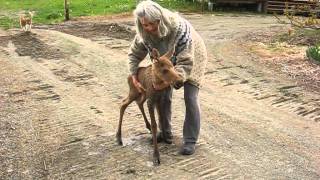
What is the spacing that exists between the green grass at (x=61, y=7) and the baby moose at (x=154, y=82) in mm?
14095

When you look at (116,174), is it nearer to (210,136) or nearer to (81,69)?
(210,136)

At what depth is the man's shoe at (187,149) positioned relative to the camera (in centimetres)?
612

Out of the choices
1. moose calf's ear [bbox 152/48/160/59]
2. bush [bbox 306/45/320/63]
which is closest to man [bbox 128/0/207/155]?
moose calf's ear [bbox 152/48/160/59]

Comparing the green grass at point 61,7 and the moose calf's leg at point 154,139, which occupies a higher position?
the green grass at point 61,7

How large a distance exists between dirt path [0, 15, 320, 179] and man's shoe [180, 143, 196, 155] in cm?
9

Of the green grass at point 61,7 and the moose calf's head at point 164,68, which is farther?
the green grass at point 61,7

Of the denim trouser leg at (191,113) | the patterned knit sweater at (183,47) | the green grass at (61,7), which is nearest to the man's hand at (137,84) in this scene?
the patterned knit sweater at (183,47)

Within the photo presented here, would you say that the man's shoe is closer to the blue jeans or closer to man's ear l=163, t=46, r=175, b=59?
the blue jeans

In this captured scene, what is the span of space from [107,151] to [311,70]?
19.7 ft

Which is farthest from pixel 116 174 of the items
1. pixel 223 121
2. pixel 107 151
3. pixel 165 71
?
pixel 223 121

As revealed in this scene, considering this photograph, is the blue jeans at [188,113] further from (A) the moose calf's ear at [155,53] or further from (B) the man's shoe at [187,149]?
(A) the moose calf's ear at [155,53]

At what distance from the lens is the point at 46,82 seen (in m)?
10.0

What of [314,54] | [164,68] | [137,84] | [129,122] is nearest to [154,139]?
[137,84]

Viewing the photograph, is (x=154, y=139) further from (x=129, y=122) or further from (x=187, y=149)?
(x=129, y=122)
